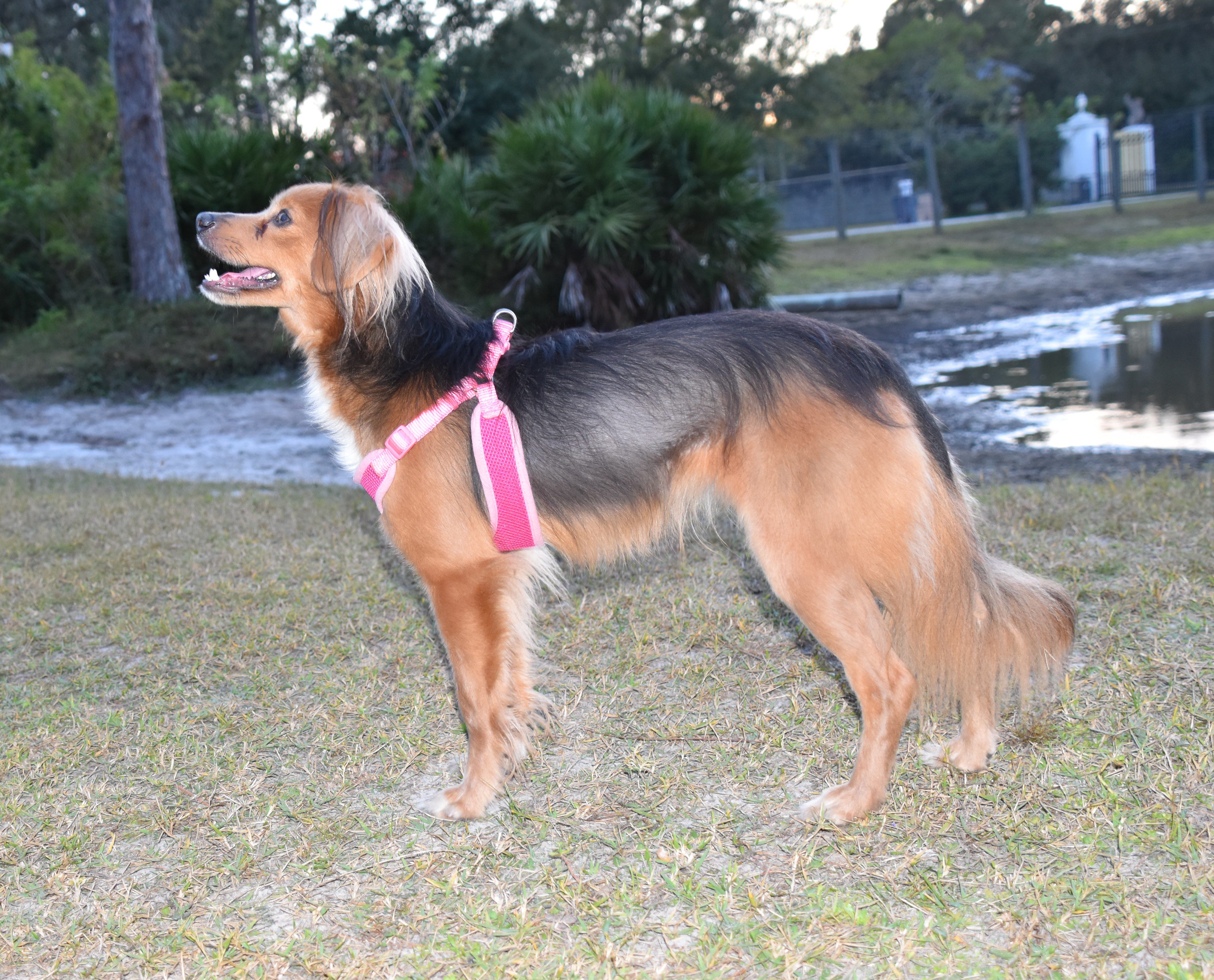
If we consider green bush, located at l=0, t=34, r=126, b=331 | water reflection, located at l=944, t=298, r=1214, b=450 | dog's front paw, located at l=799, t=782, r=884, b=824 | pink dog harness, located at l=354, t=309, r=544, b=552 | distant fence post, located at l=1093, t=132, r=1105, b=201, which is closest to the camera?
dog's front paw, located at l=799, t=782, r=884, b=824

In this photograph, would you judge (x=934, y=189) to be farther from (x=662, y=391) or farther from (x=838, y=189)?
(x=662, y=391)

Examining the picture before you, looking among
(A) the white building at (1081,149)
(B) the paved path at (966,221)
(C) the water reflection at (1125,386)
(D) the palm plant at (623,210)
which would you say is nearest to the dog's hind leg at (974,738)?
(C) the water reflection at (1125,386)

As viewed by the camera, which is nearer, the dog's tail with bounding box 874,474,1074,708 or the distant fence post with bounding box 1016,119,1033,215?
the dog's tail with bounding box 874,474,1074,708

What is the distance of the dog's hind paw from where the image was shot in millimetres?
3404

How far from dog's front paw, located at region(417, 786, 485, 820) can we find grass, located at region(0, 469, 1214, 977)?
0.18 ft

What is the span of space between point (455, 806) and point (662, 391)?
1.51 m

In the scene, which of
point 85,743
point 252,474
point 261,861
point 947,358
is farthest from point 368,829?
point 947,358

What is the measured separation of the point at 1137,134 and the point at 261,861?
39689mm

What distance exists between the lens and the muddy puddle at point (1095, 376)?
858cm

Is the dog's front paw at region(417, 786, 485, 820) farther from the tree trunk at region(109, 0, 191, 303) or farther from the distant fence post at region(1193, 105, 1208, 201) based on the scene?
the distant fence post at region(1193, 105, 1208, 201)

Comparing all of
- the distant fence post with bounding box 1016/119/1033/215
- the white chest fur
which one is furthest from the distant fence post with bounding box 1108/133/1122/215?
the white chest fur

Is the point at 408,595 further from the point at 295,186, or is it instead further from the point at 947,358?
the point at 947,358

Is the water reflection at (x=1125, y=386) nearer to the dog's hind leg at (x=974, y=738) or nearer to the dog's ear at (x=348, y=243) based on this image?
the dog's hind leg at (x=974, y=738)

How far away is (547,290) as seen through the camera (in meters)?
13.5
